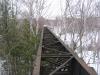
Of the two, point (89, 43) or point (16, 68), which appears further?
point (89, 43)

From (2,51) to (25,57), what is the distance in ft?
1.95

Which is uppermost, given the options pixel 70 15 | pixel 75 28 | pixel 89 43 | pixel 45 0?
pixel 45 0

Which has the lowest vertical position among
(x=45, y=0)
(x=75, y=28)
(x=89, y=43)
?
(x=89, y=43)

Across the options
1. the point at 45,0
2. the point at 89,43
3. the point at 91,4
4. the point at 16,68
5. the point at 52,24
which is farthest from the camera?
the point at 52,24

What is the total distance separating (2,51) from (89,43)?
5231 mm

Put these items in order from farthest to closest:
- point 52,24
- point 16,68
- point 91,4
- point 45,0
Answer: point 52,24 < point 45,0 < point 91,4 < point 16,68

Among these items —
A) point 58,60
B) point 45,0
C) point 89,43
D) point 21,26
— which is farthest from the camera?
point 45,0

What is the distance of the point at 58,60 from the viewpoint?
2.31 m

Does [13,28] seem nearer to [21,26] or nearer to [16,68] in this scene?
[21,26]

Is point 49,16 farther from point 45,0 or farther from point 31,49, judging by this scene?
point 31,49

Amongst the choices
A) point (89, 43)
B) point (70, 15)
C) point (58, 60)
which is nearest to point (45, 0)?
point (70, 15)

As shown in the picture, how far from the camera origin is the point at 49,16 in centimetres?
1038

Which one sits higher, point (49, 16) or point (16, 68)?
point (49, 16)

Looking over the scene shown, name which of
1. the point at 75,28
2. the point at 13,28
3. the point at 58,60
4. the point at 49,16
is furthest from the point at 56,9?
the point at 58,60
